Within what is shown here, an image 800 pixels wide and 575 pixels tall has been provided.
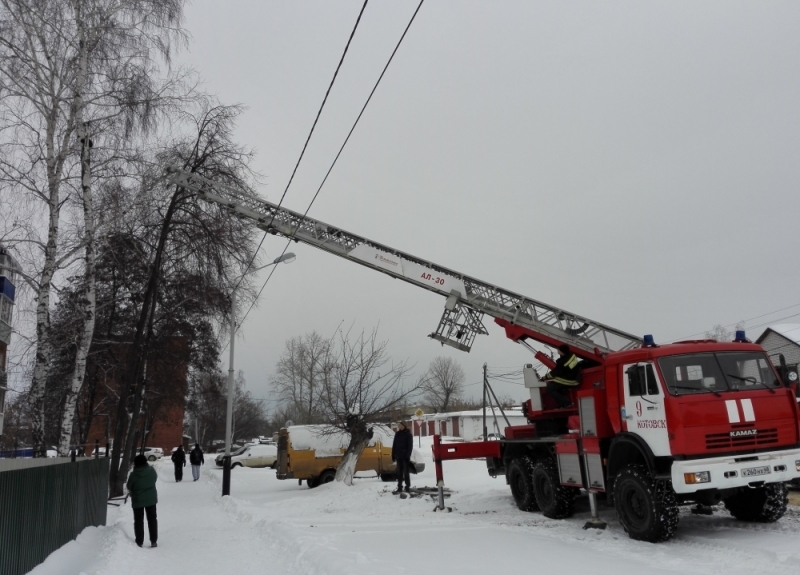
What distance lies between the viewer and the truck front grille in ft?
31.3

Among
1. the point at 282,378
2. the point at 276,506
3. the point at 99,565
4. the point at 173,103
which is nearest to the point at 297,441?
the point at 276,506

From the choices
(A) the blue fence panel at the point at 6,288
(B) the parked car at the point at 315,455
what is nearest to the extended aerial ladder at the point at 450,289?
(B) the parked car at the point at 315,455

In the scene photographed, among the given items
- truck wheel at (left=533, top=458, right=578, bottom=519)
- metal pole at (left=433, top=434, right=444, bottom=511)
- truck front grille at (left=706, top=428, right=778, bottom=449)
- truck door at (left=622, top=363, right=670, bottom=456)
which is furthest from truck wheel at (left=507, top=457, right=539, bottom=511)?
truck front grille at (left=706, top=428, right=778, bottom=449)

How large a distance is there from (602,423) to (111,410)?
102 ft

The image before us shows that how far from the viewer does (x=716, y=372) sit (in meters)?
10.2

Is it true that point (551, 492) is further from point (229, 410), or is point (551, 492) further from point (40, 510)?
point (229, 410)

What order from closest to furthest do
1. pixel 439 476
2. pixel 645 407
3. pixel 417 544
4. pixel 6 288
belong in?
pixel 417 544 → pixel 645 407 → pixel 439 476 → pixel 6 288

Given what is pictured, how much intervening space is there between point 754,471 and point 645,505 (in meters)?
1.55

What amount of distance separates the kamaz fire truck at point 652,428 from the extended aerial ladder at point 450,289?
34 mm

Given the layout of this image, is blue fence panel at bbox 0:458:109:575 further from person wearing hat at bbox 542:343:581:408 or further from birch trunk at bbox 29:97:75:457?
person wearing hat at bbox 542:343:581:408

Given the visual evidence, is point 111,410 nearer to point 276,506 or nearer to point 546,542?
point 276,506

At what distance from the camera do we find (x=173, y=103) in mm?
18438

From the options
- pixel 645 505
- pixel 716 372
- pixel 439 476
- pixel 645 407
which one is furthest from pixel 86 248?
pixel 716 372

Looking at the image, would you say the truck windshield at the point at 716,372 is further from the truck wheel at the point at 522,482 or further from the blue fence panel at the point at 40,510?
the blue fence panel at the point at 40,510
